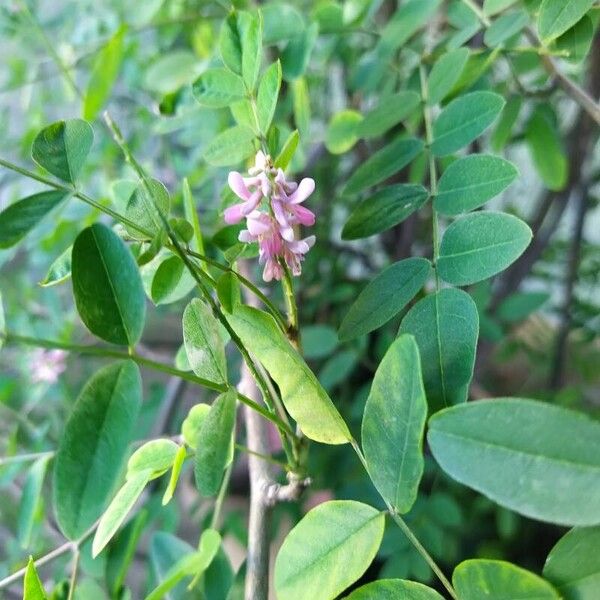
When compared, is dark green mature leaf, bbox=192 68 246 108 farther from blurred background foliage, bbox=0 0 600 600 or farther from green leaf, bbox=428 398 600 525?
green leaf, bbox=428 398 600 525

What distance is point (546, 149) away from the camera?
54 cm

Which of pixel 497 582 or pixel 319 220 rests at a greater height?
pixel 497 582

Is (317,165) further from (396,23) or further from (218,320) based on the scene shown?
(218,320)

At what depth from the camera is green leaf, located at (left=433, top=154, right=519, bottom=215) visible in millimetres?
295

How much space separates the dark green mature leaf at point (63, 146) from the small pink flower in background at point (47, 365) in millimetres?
332

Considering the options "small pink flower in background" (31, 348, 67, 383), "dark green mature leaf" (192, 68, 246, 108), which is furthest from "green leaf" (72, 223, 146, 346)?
"small pink flower in background" (31, 348, 67, 383)

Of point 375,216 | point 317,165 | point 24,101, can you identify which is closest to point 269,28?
point 375,216

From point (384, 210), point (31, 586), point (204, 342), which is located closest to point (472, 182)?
point (384, 210)

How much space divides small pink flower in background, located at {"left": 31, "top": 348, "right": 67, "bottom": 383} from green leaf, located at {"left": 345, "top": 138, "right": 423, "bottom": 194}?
33 centimetres

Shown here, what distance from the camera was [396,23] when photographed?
0.45 m

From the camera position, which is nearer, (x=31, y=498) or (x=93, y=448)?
(x=93, y=448)

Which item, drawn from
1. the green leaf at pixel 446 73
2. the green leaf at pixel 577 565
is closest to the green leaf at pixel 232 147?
the green leaf at pixel 446 73

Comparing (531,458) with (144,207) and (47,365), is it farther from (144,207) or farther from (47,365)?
(47,365)

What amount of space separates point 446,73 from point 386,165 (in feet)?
0.21
